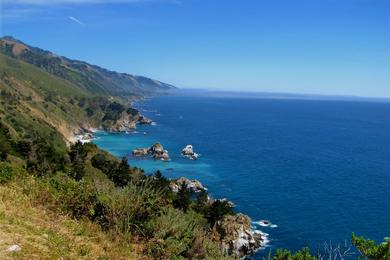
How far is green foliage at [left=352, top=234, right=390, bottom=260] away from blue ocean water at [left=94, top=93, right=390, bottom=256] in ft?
128

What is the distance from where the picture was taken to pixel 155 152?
119562mm

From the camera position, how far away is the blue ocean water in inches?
2598

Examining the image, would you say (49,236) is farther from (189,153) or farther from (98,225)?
(189,153)

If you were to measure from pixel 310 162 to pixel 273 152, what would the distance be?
15.2 metres

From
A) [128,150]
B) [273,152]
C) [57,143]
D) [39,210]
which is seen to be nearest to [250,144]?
[273,152]

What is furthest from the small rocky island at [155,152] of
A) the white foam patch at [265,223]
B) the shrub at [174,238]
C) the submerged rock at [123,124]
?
the shrub at [174,238]

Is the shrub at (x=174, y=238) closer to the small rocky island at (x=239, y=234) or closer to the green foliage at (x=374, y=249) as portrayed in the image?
the green foliage at (x=374, y=249)

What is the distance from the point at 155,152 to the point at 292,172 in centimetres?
3928

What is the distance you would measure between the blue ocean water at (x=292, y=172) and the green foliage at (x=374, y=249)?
3909 cm

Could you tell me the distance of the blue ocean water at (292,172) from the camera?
66.0m

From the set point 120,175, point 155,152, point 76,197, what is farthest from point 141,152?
point 76,197

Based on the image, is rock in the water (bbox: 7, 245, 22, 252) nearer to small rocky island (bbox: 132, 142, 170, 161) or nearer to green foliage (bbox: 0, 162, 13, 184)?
green foliage (bbox: 0, 162, 13, 184)

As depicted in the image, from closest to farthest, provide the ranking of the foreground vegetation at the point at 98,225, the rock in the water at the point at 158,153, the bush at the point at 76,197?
the foreground vegetation at the point at 98,225 < the bush at the point at 76,197 < the rock in the water at the point at 158,153

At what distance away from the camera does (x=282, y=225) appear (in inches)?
2571
